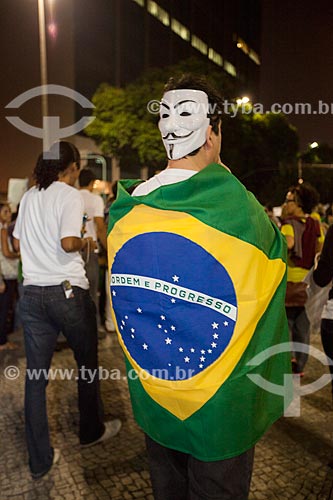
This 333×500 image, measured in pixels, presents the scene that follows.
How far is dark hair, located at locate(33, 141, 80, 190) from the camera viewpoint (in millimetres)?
2932

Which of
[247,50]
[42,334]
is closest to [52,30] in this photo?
[42,334]

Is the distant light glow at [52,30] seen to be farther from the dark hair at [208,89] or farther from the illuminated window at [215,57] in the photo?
the illuminated window at [215,57]

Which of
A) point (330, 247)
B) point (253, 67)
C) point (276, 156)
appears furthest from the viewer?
point (253, 67)

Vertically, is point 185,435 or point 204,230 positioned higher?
point 204,230

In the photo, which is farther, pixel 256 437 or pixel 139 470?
pixel 139 470

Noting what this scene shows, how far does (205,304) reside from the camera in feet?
5.01

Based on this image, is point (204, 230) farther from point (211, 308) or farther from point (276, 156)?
point (276, 156)

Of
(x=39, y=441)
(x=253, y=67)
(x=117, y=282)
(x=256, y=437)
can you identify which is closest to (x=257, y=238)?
(x=117, y=282)

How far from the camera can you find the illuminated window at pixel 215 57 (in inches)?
2010

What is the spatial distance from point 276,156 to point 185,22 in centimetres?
1704

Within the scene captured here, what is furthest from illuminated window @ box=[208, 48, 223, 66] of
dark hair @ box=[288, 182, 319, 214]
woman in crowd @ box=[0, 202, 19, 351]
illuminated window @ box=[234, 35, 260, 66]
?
dark hair @ box=[288, 182, 319, 214]

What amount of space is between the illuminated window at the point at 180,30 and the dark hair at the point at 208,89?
42.4 meters

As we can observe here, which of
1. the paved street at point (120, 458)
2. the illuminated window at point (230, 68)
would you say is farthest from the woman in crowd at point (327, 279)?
the illuminated window at point (230, 68)

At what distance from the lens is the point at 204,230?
1.50 m
